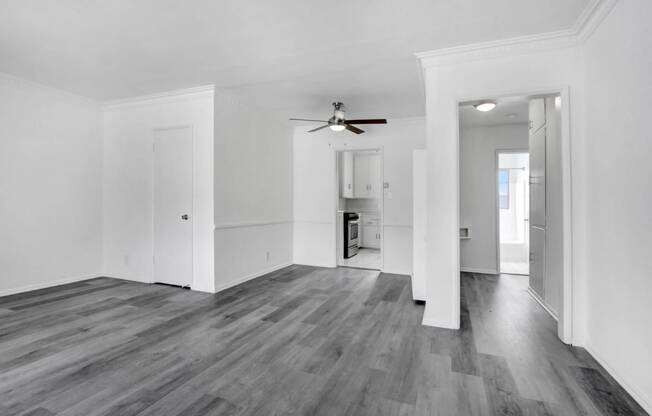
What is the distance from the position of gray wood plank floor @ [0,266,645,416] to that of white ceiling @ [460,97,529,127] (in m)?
2.69

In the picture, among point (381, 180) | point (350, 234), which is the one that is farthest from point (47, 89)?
point (350, 234)

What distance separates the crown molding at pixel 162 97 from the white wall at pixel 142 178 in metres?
0.01

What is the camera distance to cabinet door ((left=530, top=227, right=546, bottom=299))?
12.3 ft

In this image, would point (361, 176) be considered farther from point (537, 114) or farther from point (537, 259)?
point (537, 259)

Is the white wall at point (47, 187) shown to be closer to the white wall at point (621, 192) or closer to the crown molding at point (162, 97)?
the crown molding at point (162, 97)

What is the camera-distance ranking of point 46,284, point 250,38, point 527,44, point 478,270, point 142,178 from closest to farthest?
1. point 527,44
2. point 250,38
3. point 46,284
4. point 142,178
5. point 478,270

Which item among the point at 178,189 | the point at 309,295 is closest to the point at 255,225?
the point at 178,189

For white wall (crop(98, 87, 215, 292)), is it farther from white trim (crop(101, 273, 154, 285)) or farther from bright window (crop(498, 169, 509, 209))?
bright window (crop(498, 169, 509, 209))

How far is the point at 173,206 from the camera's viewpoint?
4.48 meters

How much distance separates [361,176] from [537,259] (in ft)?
16.1

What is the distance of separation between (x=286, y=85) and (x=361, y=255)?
4463mm

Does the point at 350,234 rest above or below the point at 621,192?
below

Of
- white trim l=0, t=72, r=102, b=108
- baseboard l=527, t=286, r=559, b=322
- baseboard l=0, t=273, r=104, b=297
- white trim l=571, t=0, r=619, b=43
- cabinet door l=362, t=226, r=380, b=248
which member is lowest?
baseboard l=527, t=286, r=559, b=322

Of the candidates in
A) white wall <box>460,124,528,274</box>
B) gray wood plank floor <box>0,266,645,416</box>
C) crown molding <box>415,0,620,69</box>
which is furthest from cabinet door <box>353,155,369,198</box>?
crown molding <box>415,0,620,69</box>
